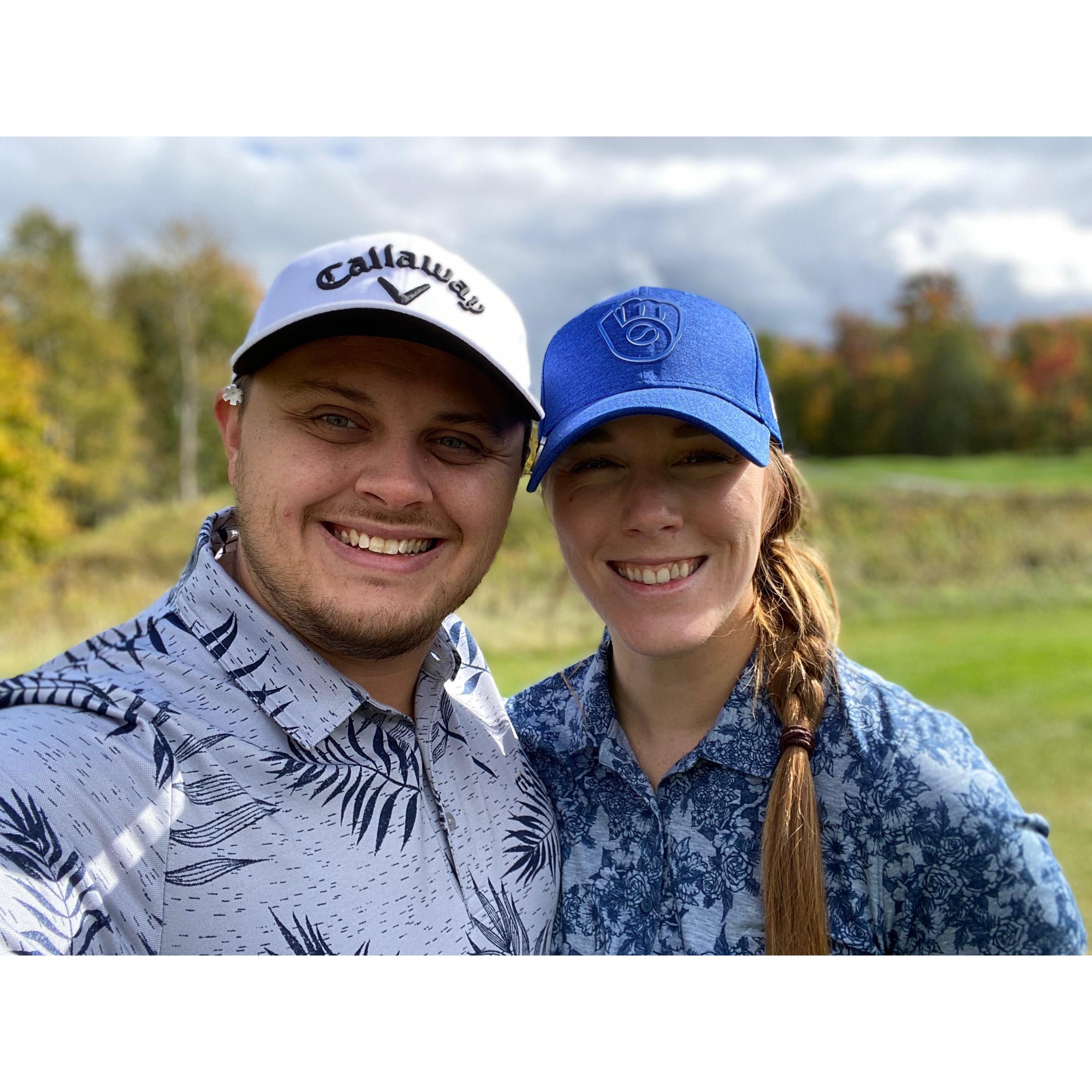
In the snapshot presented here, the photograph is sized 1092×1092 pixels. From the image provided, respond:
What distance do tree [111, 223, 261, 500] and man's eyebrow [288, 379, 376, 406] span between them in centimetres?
2156

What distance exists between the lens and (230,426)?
217 cm

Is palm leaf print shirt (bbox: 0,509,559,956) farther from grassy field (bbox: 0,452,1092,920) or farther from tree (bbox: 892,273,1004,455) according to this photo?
tree (bbox: 892,273,1004,455)

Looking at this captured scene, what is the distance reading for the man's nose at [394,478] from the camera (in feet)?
6.34

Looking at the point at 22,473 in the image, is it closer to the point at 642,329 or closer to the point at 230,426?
the point at 230,426

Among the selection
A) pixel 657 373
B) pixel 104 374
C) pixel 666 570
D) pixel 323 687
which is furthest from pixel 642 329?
pixel 104 374

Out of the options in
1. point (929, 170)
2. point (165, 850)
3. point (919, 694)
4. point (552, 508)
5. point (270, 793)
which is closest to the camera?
point (165, 850)

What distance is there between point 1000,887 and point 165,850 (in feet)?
5.31

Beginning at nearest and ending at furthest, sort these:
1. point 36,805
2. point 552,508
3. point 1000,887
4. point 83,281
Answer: point 36,805, point 1000,887, point 552,508, point 83,281

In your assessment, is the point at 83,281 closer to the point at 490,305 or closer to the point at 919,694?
the point at 919,694

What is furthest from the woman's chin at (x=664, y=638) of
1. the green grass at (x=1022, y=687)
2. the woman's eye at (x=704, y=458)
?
the green grass at (x=1022, y=687)

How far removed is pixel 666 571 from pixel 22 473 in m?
17.1

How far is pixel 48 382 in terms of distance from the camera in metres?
19.8

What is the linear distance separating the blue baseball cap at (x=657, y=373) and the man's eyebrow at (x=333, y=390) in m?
0.42

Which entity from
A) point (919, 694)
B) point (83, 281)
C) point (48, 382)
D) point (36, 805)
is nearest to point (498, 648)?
point (919, 694)
